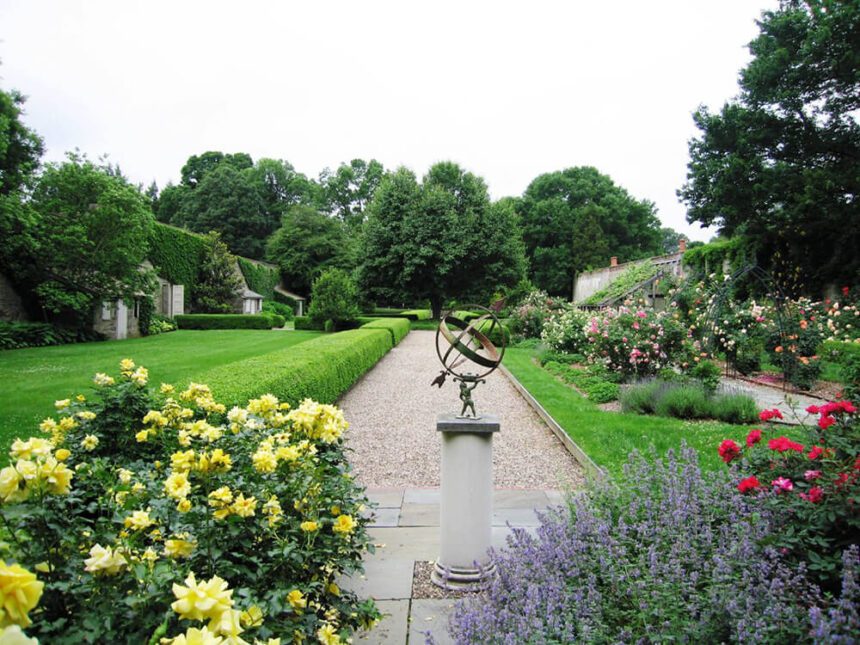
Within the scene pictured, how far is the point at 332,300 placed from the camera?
2289 cm

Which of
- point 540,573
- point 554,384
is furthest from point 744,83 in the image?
point 540,573

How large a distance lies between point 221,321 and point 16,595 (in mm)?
26423

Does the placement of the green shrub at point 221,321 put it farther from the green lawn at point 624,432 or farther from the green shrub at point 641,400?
the green shrub at point 641,400

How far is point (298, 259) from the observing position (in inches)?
1540

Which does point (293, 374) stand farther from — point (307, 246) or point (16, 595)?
point (307, 246)

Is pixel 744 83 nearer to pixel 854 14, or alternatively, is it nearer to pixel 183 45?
pixel 854 14

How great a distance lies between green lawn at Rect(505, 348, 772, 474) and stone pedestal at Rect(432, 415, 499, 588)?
2155 mm

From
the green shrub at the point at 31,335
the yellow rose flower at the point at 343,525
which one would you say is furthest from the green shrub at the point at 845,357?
the green shrub at the point at 31,335

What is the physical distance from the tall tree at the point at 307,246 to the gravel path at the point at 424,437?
28587mm

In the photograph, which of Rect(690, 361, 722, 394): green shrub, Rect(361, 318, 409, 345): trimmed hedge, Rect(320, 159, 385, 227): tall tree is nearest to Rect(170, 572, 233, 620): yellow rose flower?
Rect(690, 361, 722, 394): green shrub

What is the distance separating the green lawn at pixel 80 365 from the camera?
23.5ft

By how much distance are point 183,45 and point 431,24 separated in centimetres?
338

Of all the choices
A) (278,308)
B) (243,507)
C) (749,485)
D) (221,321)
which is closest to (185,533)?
(243,507)

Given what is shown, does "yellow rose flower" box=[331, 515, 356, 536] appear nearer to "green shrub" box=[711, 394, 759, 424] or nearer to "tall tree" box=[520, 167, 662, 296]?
"green shrub" box=[711, 394, 759, 424]
